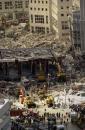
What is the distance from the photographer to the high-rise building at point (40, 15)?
71125 mm

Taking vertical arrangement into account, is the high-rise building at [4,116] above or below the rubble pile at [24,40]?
above

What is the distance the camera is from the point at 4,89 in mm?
54438

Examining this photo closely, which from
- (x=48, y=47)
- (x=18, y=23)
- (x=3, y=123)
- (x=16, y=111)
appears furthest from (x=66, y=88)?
(x=18, y=23)

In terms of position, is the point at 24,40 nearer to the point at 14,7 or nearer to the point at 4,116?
the point at 14,7

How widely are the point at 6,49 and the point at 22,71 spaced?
4.80 m

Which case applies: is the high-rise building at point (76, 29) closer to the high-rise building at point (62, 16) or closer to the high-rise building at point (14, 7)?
the high-rise building at point (62, 16)

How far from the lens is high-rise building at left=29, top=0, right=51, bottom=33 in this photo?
233 ft

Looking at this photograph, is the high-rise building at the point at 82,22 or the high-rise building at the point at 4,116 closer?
the high-rise building at the point at 4,116

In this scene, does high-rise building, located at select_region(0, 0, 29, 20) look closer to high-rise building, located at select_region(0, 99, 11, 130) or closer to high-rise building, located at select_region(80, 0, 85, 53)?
high-rise building, located at select_region(80, 0, 85, 53)

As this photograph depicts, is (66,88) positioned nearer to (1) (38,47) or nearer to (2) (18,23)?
(1) (38,47)

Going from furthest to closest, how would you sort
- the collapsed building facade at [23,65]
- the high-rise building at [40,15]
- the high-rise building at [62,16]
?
the high-rise building at [40,15]
the high-rise building at [62,16]
the collapsed building facade at [23,65]

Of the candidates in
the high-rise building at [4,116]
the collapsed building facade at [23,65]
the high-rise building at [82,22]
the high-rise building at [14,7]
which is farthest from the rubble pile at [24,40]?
the high-rise building at [4,116]

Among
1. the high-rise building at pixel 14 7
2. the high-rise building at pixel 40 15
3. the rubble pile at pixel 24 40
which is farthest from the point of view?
the high-rise building at pixel 14 7

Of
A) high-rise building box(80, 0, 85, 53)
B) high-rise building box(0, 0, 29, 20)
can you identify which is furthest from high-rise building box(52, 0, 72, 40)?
high-rise building box(0, 0, 29, 20)
